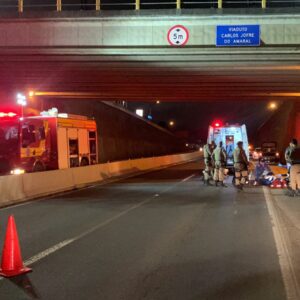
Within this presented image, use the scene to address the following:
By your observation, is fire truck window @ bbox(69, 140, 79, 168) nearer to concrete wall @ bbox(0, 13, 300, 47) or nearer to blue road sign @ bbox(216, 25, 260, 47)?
concrete wall @ bbox(0, 13, 300, 47)

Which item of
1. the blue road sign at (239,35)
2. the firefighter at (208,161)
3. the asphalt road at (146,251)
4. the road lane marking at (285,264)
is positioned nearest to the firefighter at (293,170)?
the asphalt road at (146,251)

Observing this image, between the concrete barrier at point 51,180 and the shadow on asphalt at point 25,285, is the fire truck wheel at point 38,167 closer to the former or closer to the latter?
the concrete barrier at point 51,180

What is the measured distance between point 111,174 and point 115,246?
19.5m

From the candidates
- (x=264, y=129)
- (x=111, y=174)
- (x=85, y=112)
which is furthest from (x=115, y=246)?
(x=264, y=129)

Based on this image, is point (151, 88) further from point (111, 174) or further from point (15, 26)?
point (15, 26)

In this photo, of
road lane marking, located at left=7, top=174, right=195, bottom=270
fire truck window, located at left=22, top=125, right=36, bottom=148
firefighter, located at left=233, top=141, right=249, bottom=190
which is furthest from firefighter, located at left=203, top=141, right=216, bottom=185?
road lane marking, located at left=7, top=174, right=195, bottom=270

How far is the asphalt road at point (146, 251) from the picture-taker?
625 cm

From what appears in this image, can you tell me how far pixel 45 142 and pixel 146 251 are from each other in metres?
15.5

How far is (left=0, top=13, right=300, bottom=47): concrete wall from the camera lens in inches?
825

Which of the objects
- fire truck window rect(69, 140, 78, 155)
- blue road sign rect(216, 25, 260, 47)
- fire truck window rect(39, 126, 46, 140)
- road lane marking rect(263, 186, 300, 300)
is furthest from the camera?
fire truck window rect(69, 140, 78, 155)

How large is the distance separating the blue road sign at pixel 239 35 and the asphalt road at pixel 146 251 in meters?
7.55

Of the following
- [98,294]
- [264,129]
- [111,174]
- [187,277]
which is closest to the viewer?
[98,294]

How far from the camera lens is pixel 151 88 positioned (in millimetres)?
31859

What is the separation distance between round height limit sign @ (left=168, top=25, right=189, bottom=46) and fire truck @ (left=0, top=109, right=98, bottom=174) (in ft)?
21.2
